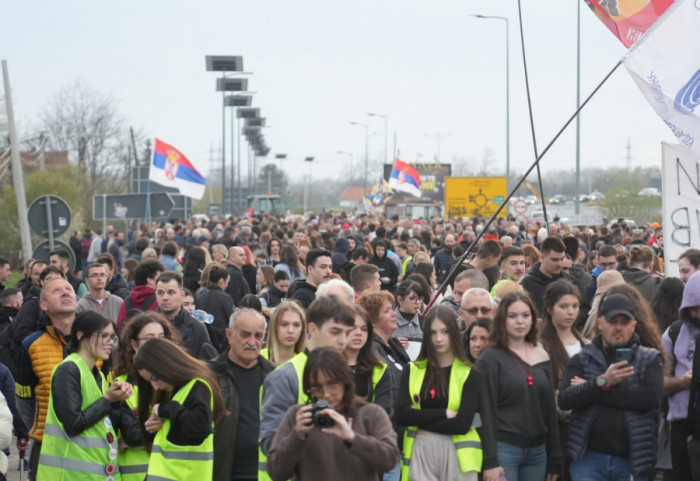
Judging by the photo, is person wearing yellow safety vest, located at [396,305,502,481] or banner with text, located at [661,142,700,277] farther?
banner with text, located at [661,142,700,277]

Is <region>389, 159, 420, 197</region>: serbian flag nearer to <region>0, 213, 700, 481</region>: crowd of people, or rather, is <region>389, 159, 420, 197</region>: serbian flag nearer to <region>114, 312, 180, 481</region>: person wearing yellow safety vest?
<region>0, 213, 700, 481</region>: crowd of people

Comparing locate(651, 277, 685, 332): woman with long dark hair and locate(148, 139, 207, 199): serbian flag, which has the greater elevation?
locate(148, 139, 207, 199): serbian flag

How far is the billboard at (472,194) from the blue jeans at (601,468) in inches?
1820

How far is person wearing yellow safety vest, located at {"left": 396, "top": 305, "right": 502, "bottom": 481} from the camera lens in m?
6.45

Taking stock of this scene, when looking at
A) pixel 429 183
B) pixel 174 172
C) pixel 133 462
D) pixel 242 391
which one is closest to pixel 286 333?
pixel 242 391

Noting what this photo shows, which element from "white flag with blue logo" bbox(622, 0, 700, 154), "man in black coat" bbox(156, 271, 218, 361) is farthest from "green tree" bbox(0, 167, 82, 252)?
"white flag with blue logo" bbox(622, 0, 700, 154)

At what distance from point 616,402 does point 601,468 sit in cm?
41

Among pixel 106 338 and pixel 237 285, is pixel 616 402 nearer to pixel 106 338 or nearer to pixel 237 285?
pixel 106 338

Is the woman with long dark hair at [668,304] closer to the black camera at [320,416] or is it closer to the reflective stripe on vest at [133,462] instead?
the reflective stripe on vest at [133,462]

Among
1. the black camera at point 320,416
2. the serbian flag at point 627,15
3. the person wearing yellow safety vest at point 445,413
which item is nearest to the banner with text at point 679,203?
the serbian flag at point 627,15

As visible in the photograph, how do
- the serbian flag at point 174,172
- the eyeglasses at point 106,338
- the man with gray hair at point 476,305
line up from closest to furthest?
1. the eyeglasses at point 106,338
2. the man with gray hair at point 476,305
3. the serbian flag at point 174,172

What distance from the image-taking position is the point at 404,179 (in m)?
51.7

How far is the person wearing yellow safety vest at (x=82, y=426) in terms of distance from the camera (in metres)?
6.47

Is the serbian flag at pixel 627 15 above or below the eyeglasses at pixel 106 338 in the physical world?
above
